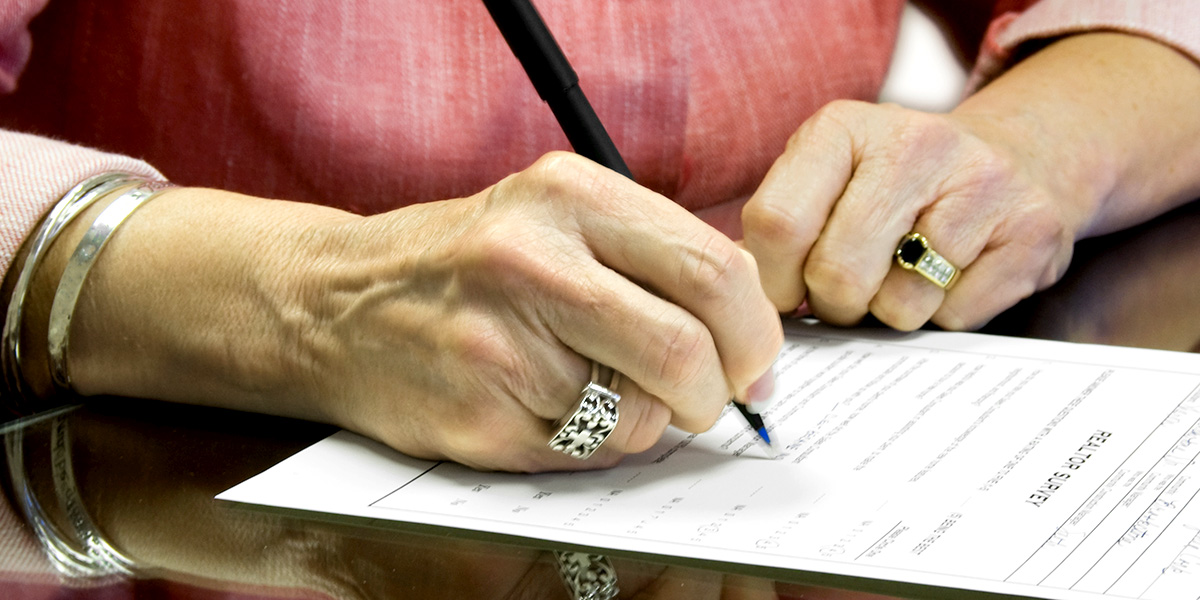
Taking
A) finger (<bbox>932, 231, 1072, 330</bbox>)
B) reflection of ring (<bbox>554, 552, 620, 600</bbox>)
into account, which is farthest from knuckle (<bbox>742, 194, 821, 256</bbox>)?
reflection of ring (<bbox>554, 552, 620, 600</bbox>)

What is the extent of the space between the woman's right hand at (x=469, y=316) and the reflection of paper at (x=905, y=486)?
29 millimetres

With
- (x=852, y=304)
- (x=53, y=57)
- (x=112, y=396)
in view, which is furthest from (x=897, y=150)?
(x=53, y=57)

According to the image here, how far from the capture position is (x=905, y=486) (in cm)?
47

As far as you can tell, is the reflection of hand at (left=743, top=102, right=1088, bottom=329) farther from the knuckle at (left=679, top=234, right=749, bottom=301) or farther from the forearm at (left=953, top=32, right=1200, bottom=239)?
the knuckle at (left=679, top=234, right=749, bottom=301)

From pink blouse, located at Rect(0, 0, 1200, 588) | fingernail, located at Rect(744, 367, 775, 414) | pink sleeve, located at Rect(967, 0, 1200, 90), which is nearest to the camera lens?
fingernail, located at Rect(744, 367, 775, 414)

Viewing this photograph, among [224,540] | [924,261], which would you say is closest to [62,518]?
[224,540]

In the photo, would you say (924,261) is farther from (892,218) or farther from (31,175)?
(31,175)

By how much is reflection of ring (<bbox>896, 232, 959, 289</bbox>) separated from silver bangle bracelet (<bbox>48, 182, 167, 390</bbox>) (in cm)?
49

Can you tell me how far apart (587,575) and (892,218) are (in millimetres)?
396

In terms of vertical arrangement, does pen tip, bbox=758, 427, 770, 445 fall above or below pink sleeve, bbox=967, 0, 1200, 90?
below

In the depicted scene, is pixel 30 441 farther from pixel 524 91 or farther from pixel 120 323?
pixel 524 91

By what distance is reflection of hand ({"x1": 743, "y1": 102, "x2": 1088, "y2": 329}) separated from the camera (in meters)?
0.68

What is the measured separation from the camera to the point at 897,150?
71 centimetres

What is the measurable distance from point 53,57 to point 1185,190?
972 millimetres
